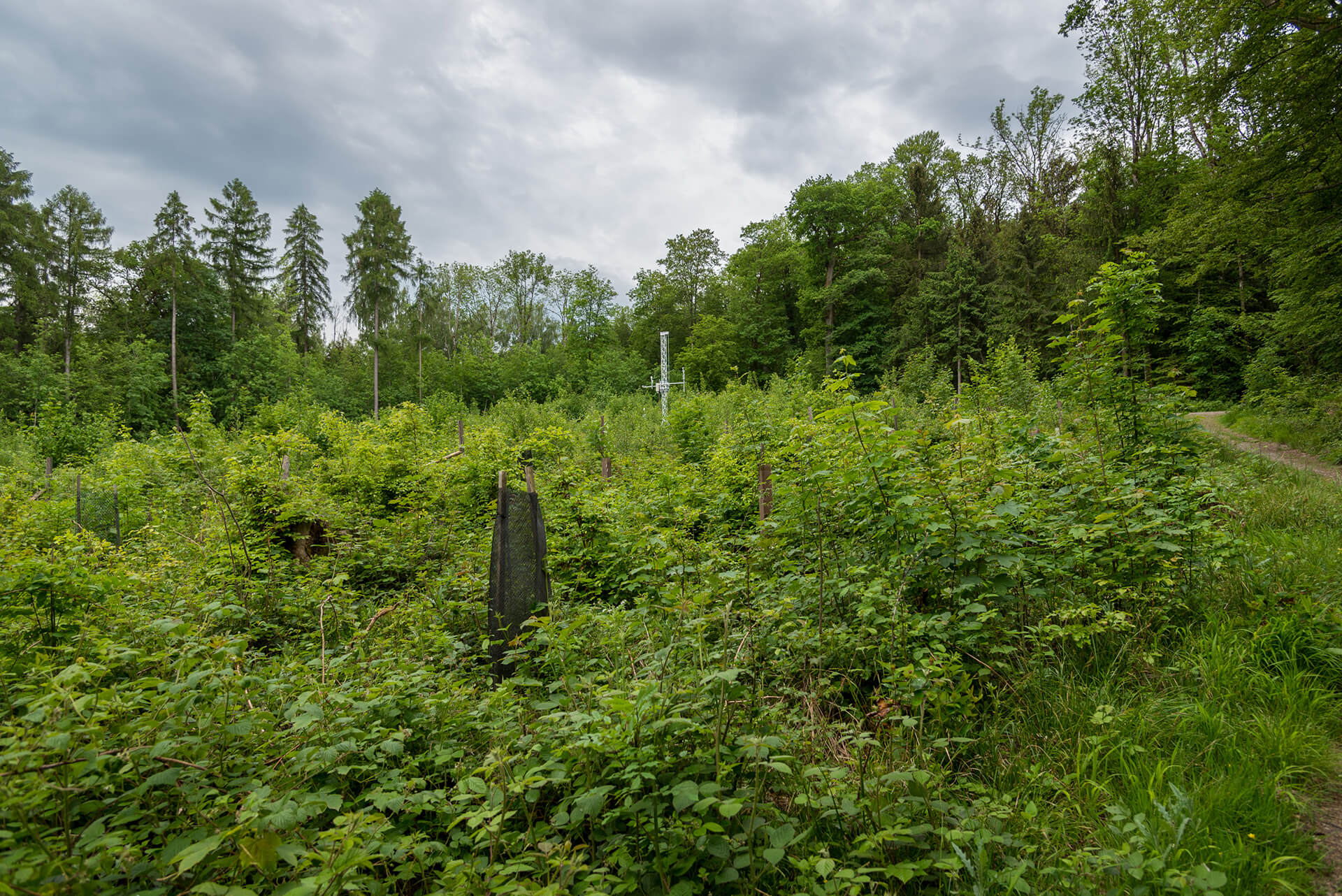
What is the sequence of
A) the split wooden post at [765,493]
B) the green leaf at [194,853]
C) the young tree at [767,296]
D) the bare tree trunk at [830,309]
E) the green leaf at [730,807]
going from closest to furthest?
1. the green leaf at [194,853]
2. the green leaf at [730,807]
3. the split wooden post at [765,493]
4. the bare tree trunk at [830,309]
5. the young tree at [767,296]

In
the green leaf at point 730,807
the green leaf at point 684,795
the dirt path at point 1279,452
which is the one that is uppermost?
the dirt path at point 1279,452

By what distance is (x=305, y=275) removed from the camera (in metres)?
39.4

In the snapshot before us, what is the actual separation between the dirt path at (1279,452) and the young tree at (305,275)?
44.3 metres

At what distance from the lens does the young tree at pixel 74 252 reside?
98.6 feet

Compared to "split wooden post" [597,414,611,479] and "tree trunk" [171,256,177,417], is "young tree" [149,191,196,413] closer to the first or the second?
"tree trunk" [171,256,177,417]

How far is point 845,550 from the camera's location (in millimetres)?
3523

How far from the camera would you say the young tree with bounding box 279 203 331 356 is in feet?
125

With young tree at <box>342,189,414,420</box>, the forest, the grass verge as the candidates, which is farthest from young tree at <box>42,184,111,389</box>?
the grass verge

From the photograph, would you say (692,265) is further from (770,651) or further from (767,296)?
(770,651)

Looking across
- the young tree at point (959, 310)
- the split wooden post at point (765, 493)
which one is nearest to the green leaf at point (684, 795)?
the split wooden post at point (765, 493)

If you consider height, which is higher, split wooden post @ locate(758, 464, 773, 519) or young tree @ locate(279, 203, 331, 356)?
young tree @ locate(279, 203, 331, 356)

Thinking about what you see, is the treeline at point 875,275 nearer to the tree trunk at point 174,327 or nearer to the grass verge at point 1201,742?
the tree trunk at point 174,327

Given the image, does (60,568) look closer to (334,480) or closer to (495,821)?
(495,821)

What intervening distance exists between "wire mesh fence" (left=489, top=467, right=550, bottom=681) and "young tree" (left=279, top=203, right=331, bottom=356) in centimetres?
4120
